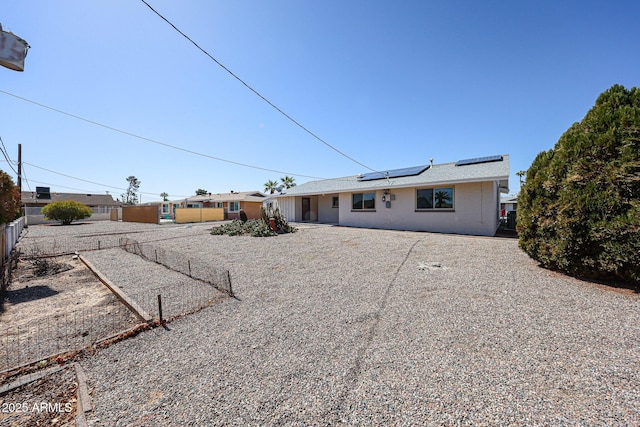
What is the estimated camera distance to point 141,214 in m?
24.9

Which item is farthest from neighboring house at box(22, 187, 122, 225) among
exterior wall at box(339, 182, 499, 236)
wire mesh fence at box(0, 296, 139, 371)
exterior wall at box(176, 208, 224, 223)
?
exterior wall at box(339, 182, 499, 236)

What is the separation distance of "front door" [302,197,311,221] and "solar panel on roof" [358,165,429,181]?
5.70 meters

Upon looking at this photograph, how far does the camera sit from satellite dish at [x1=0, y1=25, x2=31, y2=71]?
390 centimetres

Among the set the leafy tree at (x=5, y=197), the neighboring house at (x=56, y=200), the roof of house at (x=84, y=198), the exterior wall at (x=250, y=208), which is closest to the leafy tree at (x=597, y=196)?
the leafy tree at (x=5, y=197)

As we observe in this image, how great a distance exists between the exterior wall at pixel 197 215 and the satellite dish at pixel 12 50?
2307 centimetres

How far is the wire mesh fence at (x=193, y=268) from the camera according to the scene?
5.12 metres

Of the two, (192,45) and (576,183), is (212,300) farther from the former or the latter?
(576,183)

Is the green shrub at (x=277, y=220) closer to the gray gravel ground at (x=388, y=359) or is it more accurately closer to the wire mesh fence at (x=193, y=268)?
the wire mesh fence at (x=193, y=268)

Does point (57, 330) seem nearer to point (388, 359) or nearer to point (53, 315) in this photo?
point (53, 315)

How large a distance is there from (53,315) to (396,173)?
608 inches

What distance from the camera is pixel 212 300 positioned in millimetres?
4289

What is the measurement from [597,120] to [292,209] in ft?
59.1

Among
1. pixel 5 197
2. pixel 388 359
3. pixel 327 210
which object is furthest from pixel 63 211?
pixel 388 359

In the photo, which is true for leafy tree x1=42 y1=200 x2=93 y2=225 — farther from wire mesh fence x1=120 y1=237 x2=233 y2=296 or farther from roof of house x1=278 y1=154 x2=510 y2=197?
roof of house x1=278 y1=154 x2=510 y2=197
